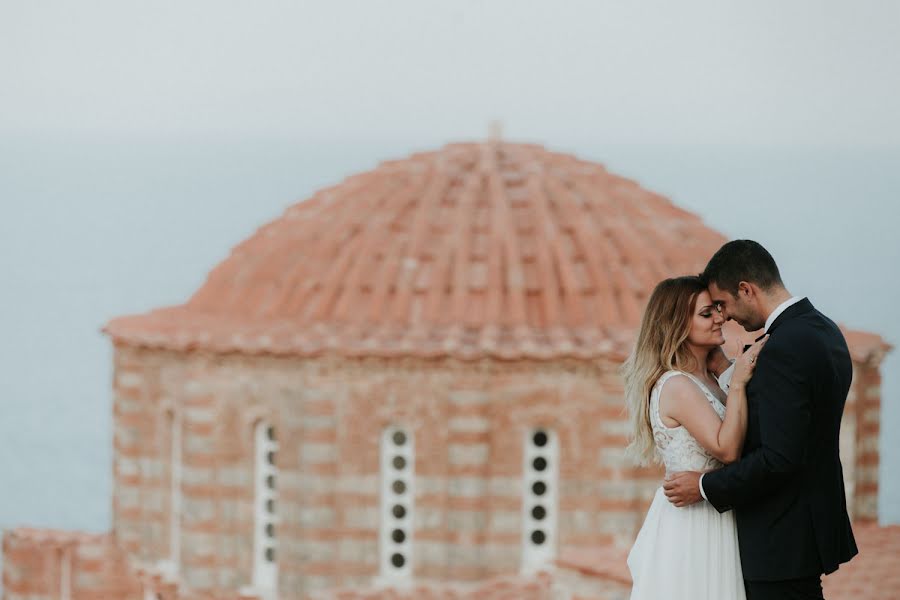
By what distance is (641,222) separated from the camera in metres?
18.5

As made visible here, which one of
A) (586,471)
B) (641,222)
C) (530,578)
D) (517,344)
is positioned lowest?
(530,578)

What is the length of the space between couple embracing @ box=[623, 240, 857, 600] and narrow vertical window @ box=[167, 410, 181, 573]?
1148 cm

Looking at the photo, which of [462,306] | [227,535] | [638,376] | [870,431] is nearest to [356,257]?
[462,306]

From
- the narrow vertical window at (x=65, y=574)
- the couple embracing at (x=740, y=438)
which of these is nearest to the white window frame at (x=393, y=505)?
the narrow vertical window at (x=65, y=574)

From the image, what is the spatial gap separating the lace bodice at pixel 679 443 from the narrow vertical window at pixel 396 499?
32.7 ft

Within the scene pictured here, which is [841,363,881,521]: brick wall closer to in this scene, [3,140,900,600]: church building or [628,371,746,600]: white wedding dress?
[3,140,900,600]: church building

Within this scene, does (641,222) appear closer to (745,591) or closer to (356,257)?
(356,257)

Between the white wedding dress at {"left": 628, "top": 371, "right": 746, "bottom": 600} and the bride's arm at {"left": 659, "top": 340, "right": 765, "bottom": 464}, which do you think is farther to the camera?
the white wedding dress at {"left": 628, "top": 371, "right": 746, "bottom": 600}

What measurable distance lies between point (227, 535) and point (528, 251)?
4.84 metres

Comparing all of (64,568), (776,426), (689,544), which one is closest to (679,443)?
(689,544)

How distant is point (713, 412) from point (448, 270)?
10972 millimetres

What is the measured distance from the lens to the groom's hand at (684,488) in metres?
6.54

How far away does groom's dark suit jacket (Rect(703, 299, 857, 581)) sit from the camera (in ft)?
20.2

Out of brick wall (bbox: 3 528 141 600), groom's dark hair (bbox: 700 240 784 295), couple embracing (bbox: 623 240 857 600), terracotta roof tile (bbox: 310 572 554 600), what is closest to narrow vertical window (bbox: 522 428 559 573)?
terracotta roof tile (bbox: 310 572 554 600)
